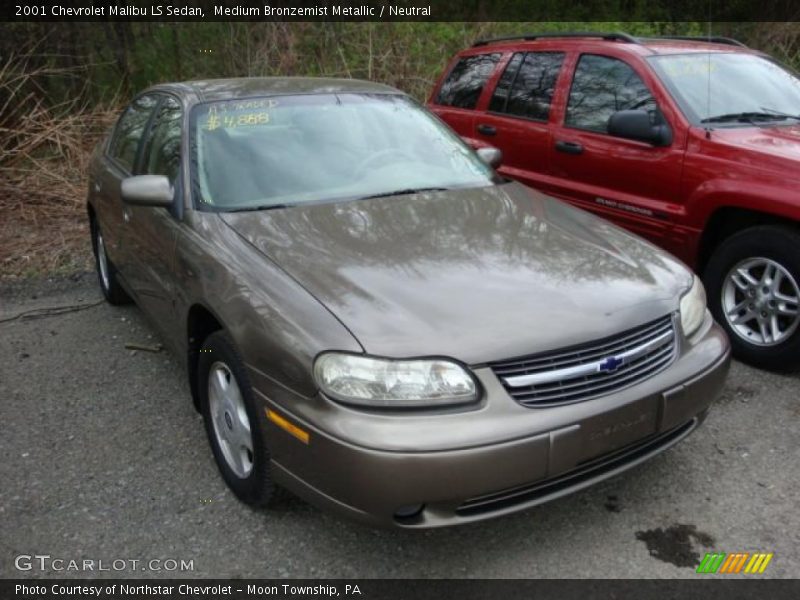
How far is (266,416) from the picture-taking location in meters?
2.57

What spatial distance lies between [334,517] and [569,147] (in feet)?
10.8

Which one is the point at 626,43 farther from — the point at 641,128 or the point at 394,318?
the point at 394,318

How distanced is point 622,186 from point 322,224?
7.91ft

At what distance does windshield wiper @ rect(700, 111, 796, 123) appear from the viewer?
4.45 m

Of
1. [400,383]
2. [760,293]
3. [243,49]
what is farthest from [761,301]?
[243,49]

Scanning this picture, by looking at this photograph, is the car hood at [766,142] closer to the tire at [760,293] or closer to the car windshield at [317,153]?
the tire at [760,293]

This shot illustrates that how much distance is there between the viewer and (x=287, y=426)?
8.07 feet

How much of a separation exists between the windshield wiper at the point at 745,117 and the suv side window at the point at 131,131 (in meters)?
3.34

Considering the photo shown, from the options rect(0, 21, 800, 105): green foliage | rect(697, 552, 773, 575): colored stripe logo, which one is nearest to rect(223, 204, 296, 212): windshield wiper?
rect(697, 552, 773, 575): colored stripe logo

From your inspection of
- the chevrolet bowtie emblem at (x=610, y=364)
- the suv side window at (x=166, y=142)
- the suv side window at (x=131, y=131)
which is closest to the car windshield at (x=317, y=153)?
the suv side window at (x=166, y=142)

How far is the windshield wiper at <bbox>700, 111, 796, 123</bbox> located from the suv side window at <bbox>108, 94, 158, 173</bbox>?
11.0ft

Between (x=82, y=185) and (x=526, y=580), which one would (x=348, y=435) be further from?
(x=82, y=185)

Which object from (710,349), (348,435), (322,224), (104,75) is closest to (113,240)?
(322,224)

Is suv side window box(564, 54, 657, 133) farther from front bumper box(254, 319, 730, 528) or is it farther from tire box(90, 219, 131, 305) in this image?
tire box(90, 219, 131, 305)
